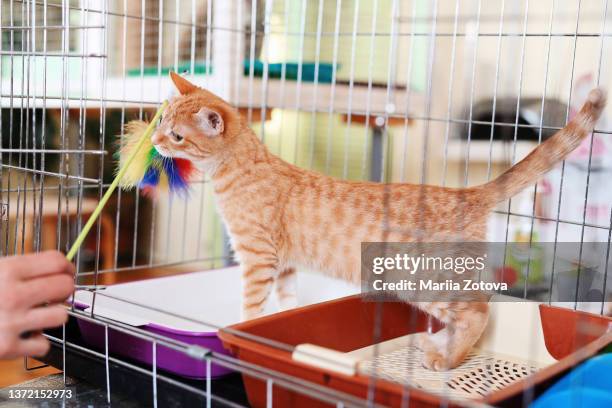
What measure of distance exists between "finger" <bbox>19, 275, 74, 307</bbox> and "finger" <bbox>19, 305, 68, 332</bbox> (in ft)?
0.03

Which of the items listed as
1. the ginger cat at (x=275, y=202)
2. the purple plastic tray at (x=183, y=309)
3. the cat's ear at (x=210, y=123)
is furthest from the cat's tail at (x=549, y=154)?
the cat's ear at (x=210, y=123)

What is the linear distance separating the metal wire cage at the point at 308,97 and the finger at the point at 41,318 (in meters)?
0.27

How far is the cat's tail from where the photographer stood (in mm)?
958

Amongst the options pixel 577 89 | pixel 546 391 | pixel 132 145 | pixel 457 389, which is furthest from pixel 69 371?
pixel 577 89

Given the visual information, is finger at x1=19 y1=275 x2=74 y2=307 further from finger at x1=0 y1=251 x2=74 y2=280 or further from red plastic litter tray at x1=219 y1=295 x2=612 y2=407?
red plastic litter tray at x1=219 y1=295 x2=612 y2=407

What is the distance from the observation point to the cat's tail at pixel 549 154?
958 mm

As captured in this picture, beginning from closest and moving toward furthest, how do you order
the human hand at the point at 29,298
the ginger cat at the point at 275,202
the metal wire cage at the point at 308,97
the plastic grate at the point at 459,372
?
the human hand at the point at 29,298 → the plastic grate at the point at 459,372 → the ginger cat at the point at 275,202 → the metal wire cage at the point at 308,97

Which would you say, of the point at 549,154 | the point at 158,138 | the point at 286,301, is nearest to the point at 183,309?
the point at 286,301

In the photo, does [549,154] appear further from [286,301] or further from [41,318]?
[41,318]

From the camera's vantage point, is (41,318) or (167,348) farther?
(167,348)

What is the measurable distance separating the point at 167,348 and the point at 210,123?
489 mm

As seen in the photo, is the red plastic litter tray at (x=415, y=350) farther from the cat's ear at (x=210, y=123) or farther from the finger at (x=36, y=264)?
the cat's ear at (x=210, y=123)

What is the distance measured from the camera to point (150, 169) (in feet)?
4.27

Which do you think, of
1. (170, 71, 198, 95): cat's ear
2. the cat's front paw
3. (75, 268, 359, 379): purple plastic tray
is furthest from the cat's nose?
the cat's front paw
